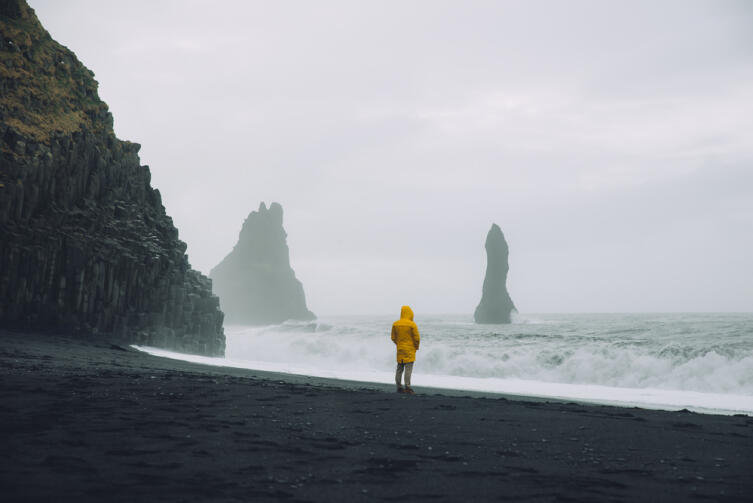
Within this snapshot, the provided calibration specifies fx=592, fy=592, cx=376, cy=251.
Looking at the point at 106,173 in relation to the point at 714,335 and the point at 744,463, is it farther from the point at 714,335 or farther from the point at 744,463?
the point at 714,335

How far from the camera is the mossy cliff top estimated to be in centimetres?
2917

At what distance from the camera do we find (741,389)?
23.2 m

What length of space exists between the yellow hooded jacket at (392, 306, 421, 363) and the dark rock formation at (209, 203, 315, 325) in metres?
146

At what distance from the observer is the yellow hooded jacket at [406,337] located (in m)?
14.9

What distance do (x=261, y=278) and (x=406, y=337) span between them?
148 meters

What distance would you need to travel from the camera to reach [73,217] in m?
29.7

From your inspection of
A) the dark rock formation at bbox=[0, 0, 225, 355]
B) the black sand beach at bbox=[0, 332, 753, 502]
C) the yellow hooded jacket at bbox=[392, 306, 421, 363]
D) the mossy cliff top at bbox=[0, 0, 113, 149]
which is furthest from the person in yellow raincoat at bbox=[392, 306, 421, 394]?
the mossy cliff top at bbox=[0, 0, 113, 149]

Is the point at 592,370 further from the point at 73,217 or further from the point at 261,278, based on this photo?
the point at 261,278

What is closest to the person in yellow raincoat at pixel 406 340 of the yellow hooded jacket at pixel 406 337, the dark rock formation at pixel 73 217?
the yellow hooded jacket at pixel 406 337

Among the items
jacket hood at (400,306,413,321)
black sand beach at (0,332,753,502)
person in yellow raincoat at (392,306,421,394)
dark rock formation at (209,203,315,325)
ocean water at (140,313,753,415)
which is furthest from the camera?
dark rock formation at (209,203,315,325)

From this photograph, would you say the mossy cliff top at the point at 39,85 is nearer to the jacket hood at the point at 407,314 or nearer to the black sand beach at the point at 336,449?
the black sand beach at the point at 336,449

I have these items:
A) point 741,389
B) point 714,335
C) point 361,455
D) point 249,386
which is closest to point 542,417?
point 361,455

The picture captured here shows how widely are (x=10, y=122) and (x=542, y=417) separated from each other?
93.5ft

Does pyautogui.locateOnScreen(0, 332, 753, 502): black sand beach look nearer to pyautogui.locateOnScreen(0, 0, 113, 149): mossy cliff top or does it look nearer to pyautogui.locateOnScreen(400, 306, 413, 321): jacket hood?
pyautogui.locateOnScreen(400, 306, 413, 321): jacket hood
